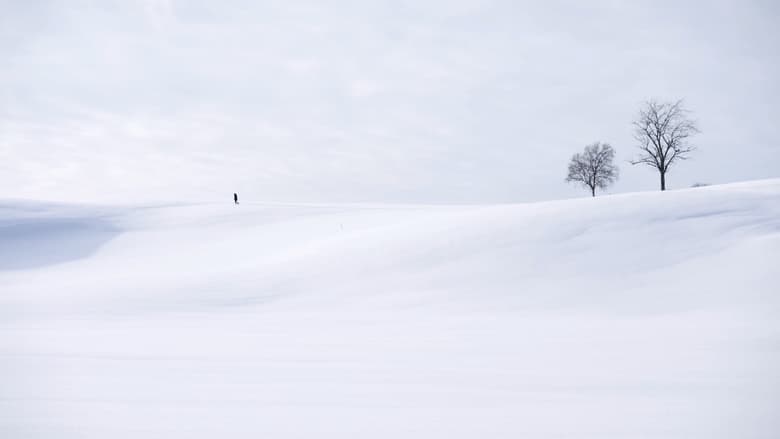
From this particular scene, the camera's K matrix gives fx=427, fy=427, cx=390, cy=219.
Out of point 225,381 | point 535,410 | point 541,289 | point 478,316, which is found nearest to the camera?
point 535,410

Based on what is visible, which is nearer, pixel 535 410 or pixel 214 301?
pixel 535 410

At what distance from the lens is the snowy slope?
12.7 feet

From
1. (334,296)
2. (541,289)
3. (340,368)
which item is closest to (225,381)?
(340,368)

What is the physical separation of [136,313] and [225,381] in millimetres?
6934

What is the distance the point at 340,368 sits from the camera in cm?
531

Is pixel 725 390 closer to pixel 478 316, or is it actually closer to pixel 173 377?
pixel 478 316

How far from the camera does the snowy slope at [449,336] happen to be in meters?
3.87

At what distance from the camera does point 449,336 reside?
7.23 m

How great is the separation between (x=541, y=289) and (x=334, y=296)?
519cm

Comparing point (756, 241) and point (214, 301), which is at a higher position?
point (756, 241)

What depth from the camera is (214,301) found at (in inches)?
446

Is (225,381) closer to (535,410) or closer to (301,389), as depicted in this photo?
(301,389)

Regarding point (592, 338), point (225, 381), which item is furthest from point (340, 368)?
point (592, 338)

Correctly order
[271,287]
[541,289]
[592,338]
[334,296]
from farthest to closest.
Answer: [271,287], [334,296], [541,289], [592,338]
